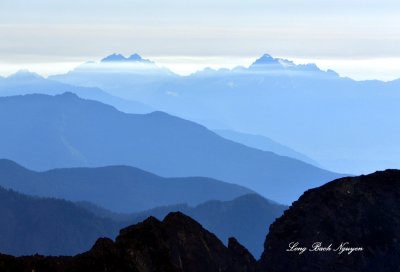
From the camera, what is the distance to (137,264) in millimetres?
55031

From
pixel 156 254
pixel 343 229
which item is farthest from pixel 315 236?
pixel 156 254

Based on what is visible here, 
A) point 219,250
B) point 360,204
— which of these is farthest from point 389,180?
point 219,250

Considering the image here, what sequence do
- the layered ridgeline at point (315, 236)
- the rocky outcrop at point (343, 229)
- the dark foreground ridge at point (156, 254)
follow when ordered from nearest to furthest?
the dark foreground ridge at point (156, 254) < the layered ridgeline at point (315, 236) < the rocky outcrop at point (343, 229)

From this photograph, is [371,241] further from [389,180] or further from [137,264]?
[137,264]

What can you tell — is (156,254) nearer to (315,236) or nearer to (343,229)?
(315,236)

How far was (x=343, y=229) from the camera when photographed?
75.9m

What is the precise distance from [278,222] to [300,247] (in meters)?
4.57

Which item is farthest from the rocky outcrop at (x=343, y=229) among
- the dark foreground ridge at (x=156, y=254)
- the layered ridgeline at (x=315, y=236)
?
the dark foreground ridge at (x=156, y=254)

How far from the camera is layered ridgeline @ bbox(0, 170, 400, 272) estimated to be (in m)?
67.2

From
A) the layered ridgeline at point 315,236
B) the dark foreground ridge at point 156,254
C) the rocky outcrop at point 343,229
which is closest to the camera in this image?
the dark foreground ridge at point 156,254

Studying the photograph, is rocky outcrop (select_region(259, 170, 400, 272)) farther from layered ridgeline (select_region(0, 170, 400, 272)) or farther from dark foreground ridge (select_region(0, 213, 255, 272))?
dark foreground ridge (select_region(0, 213, 255, 272))

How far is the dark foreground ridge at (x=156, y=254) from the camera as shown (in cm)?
5194

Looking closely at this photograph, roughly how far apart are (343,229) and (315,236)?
3076mm

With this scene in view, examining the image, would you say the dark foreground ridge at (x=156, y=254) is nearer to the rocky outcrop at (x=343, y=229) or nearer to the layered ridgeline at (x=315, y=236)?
the layered ridgeline at (x=315, y=236)
